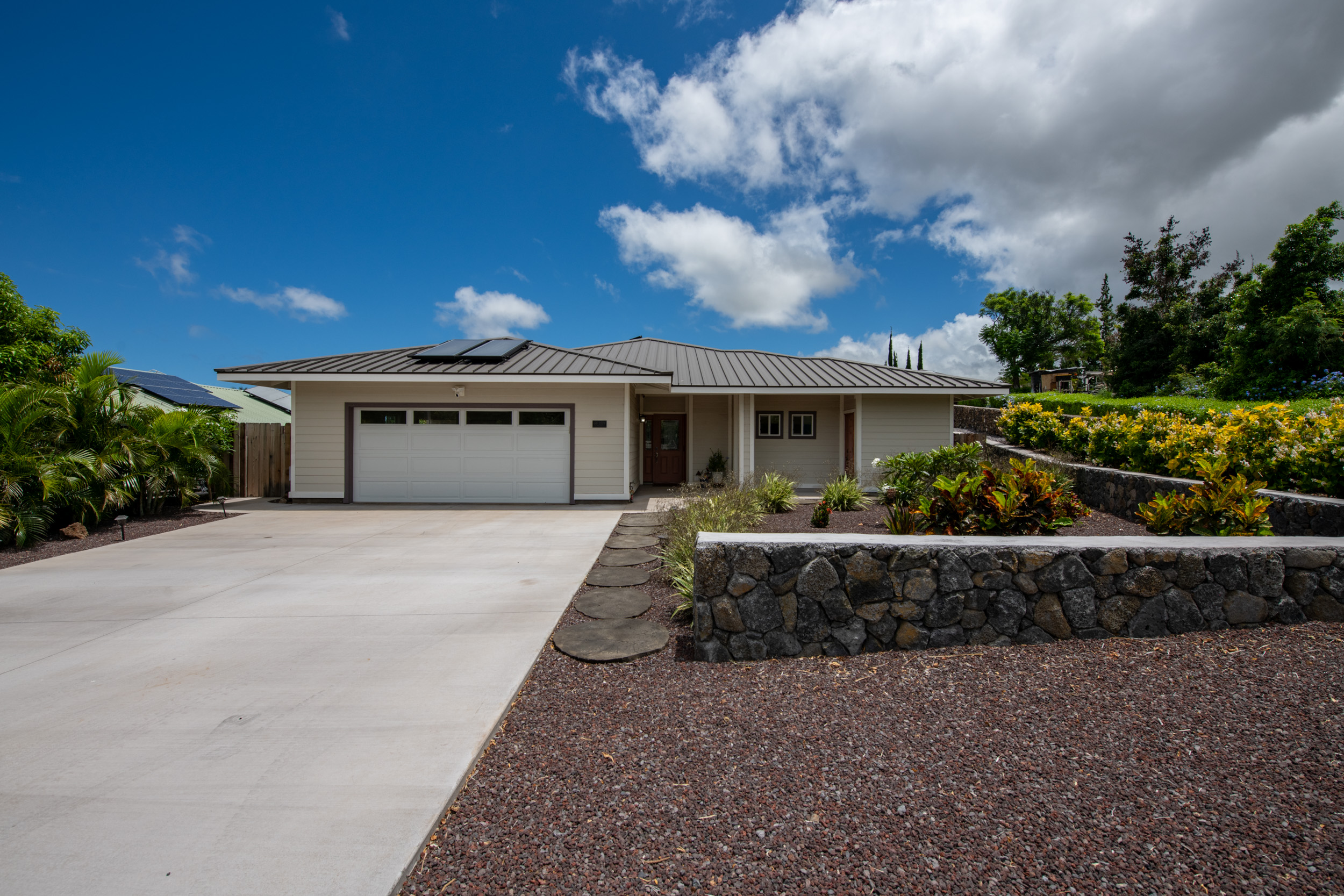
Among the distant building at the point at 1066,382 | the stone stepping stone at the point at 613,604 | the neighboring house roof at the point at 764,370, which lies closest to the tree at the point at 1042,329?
the distant building at the point at 1066,382

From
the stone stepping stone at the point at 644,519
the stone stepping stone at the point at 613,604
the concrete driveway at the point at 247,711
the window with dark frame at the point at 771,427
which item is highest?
the window with dark frame at the point at 771,427

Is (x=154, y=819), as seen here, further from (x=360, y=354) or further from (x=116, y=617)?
(x=360, y=354)

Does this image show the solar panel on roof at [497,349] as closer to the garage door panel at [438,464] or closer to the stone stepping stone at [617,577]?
the garage door panel at [438,464]

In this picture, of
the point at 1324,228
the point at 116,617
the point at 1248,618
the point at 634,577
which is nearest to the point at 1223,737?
the point at 1248,618

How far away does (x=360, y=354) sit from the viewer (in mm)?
12320

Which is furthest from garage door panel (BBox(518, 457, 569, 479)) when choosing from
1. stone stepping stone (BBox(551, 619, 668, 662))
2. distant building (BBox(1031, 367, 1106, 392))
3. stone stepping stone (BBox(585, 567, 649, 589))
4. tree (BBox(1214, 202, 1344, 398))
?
distant building (BBox(1031, 367, 1106, 392))

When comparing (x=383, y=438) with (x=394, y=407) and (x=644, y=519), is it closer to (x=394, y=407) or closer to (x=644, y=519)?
(x=394, y=407)

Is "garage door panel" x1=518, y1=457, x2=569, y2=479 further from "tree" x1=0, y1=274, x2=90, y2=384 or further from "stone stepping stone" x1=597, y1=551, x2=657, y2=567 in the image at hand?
"tree" x1=0, y1=274, x2=90, y2=384

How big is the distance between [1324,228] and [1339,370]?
511 centimetres

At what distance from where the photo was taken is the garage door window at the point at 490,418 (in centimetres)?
1166

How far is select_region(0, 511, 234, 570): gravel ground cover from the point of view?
6.91 meters

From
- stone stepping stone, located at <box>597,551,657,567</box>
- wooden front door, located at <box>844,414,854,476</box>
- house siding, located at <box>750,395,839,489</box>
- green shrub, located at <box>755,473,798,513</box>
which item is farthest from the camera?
house siding, located at <box>750,395,839,489</box>

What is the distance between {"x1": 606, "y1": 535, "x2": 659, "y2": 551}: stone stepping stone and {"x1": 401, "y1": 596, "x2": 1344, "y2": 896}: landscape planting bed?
3595 mm

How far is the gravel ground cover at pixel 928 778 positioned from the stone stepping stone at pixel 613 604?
1017 mm
